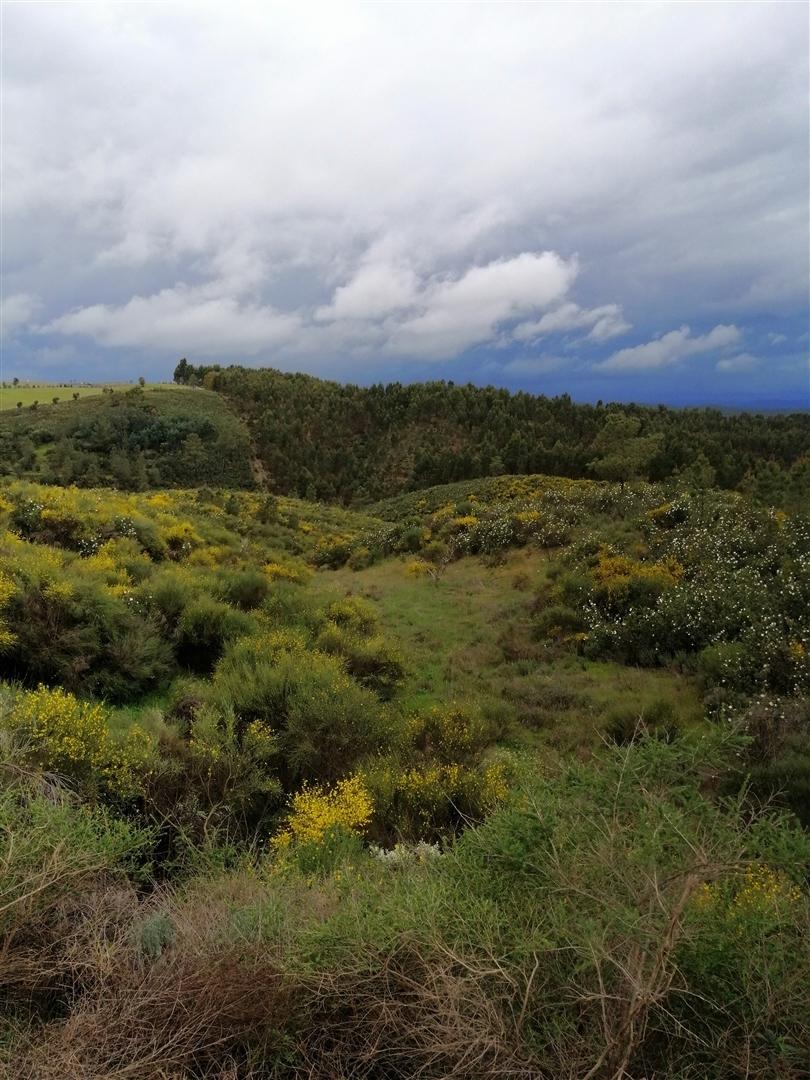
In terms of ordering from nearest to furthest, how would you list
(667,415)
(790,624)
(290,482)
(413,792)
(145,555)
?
1. (413,792)
2. (790,624)
3. (145,555)
4. (290,482)
5. (667,415)

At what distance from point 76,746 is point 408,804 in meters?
3.29

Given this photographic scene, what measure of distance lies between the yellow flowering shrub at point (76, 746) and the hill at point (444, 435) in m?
52.1

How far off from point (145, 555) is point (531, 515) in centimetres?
1439

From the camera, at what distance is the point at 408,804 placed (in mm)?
6227

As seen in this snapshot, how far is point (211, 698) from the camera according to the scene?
25.0ft

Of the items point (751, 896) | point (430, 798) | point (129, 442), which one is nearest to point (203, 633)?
point (430, 798)

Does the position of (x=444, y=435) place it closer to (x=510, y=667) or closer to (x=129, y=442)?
(x=129, y=442)


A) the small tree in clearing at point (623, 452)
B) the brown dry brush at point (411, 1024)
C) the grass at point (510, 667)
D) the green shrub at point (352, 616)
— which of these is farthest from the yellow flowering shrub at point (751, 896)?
the small tree in clearing at point (623, 452)

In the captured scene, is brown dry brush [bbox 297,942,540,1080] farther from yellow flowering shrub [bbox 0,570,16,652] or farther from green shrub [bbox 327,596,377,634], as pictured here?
green shrub [bbox 327,596,377,634]

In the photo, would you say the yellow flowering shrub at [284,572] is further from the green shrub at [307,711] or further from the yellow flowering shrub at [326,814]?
the yellow flowering shrub at [326,814]

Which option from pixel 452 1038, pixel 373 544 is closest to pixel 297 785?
pixel 452 1038

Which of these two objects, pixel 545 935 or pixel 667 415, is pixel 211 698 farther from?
pixel 667 415

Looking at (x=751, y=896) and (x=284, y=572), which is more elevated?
(x=751, y=896)

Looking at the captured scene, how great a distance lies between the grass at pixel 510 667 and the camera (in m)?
9.38
